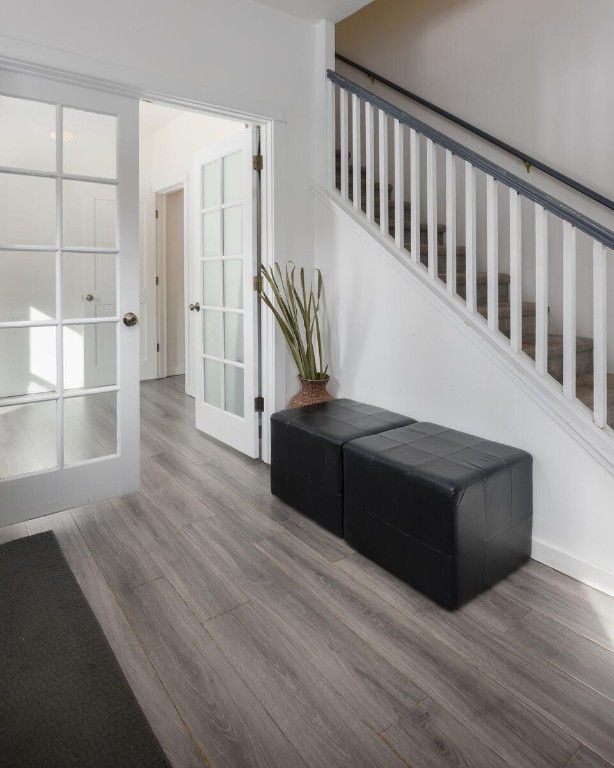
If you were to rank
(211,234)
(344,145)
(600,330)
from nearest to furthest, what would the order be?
(600,330), (344,145), (211,234)

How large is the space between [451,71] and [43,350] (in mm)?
3180

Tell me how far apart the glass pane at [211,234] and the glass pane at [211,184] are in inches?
3.1

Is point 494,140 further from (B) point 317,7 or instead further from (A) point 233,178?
(A) point 233,178

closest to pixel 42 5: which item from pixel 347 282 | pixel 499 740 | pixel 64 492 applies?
pixel 347 282

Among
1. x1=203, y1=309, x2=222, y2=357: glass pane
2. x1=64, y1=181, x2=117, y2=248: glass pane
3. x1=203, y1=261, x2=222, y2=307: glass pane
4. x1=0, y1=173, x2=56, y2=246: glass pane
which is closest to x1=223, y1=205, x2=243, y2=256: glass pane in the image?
x1=203, y1=261, x2=222, y2=307: glass pane

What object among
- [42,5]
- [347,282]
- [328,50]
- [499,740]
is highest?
[328,50]

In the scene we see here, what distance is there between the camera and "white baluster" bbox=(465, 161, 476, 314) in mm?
2318

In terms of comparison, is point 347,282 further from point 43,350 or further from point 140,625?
point 140,625

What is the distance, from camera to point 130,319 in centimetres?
262

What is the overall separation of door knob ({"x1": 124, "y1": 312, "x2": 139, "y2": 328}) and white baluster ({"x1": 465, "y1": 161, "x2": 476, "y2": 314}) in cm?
161

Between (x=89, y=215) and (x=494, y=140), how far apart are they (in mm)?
2423

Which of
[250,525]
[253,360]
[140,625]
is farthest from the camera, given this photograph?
[253,360]

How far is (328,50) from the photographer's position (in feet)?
10.3

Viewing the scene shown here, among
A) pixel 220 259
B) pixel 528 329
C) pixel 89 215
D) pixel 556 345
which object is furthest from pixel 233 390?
pixel 556 345
